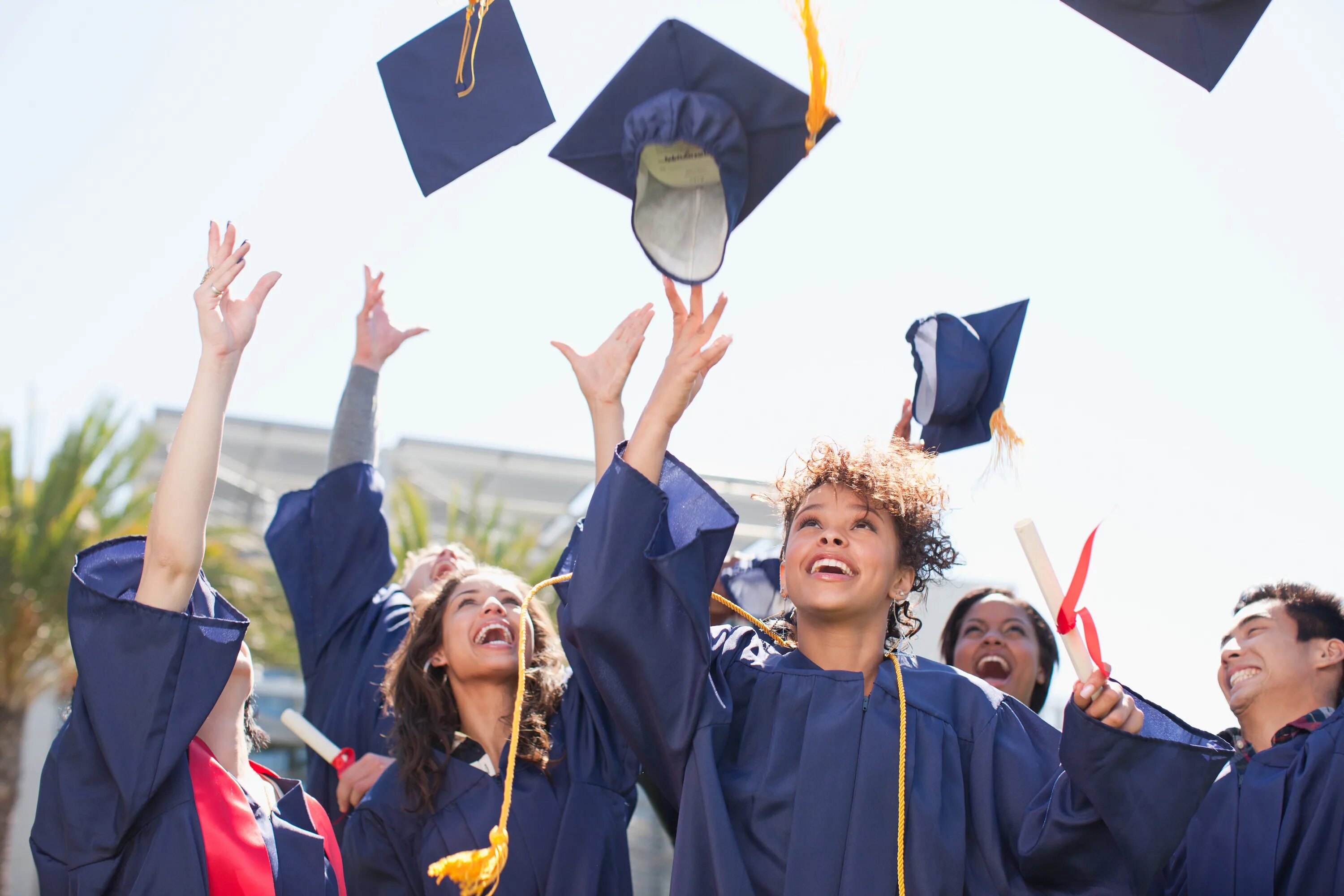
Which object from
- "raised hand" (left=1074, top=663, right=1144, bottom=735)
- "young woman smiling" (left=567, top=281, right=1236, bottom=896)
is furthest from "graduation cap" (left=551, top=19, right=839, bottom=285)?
"raised hand" (left=1074, top=663, right=1144, bottom=735)

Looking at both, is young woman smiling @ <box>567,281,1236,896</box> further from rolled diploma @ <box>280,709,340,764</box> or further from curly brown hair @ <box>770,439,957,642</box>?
rolled diploma @ <box>280,709,340,764</box>

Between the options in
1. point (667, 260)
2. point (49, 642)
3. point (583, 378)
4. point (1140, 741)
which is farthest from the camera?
point (49, 642)

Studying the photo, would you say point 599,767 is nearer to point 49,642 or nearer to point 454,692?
point 454,692

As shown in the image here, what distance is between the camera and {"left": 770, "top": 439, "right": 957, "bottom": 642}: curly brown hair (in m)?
2.76

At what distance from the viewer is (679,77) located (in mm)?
3266

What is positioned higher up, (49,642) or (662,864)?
(49,642)

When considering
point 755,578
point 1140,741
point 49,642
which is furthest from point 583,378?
point 49,642

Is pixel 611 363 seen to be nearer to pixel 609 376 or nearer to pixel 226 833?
pixel 609 376

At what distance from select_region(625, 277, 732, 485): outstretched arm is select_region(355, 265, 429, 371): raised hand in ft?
6.34

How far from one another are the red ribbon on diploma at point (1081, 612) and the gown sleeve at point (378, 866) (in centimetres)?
180

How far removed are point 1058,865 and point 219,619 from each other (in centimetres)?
168

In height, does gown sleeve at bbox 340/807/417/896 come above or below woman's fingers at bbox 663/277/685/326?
below

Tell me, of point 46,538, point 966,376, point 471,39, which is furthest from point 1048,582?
point 46,538

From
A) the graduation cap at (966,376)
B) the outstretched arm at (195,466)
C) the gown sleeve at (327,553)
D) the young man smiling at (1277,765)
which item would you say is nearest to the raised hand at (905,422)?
the graduation cap at (966,376)
